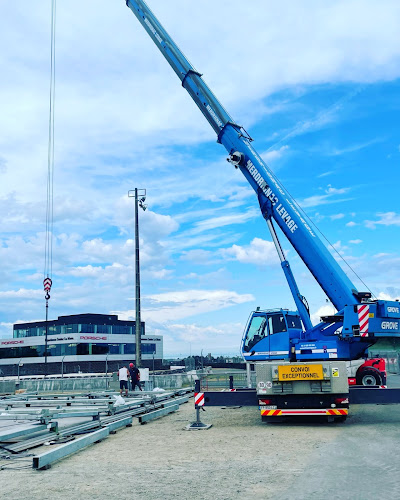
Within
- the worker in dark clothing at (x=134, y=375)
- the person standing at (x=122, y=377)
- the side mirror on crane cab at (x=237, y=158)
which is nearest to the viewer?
the side mirror on crane cab at (x=237, y=158)

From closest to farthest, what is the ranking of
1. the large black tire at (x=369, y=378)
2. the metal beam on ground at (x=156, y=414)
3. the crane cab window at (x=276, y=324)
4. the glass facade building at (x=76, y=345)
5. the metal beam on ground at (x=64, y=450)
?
the metal beam on ground at (x=64, y=450) → the metal beam on ground at (x=156, y=414) → the crane cab window at (x=276, y=324) → the large black tire at (x=369, y=378) → the glass facade building at (x=76, y=345)

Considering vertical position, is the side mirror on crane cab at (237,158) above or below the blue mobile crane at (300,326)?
above

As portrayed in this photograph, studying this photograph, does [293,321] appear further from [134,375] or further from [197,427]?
[134,375]

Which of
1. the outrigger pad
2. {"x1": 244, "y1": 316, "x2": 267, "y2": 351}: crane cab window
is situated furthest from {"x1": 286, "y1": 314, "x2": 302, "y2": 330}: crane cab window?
the outrigger pad

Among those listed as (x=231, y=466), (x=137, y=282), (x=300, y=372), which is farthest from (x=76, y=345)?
(x=231, y=466)

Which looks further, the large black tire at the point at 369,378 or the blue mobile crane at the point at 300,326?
the large black tire at the point at 369,378

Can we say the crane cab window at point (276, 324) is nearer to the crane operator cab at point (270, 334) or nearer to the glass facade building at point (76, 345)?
the crane operator cab at point (270, 334)

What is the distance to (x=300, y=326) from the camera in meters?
15.6

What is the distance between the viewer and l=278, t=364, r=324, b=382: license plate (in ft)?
41.1

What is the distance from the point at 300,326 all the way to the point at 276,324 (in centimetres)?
90

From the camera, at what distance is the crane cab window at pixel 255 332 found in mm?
15391

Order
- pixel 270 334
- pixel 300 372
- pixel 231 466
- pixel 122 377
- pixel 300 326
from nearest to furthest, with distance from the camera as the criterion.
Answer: pixel 231 466
pixel 300 372
pixel 270 334
pixel 300 326
pixel 122 377

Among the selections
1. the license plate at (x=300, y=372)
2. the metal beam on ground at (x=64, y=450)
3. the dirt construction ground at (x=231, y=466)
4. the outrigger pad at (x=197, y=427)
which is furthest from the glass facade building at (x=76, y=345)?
the dirt construction ground at (x=231, y=466)

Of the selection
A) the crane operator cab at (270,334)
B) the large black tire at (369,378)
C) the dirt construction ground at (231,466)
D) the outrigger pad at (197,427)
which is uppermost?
the crane operator cab at (270,334)
